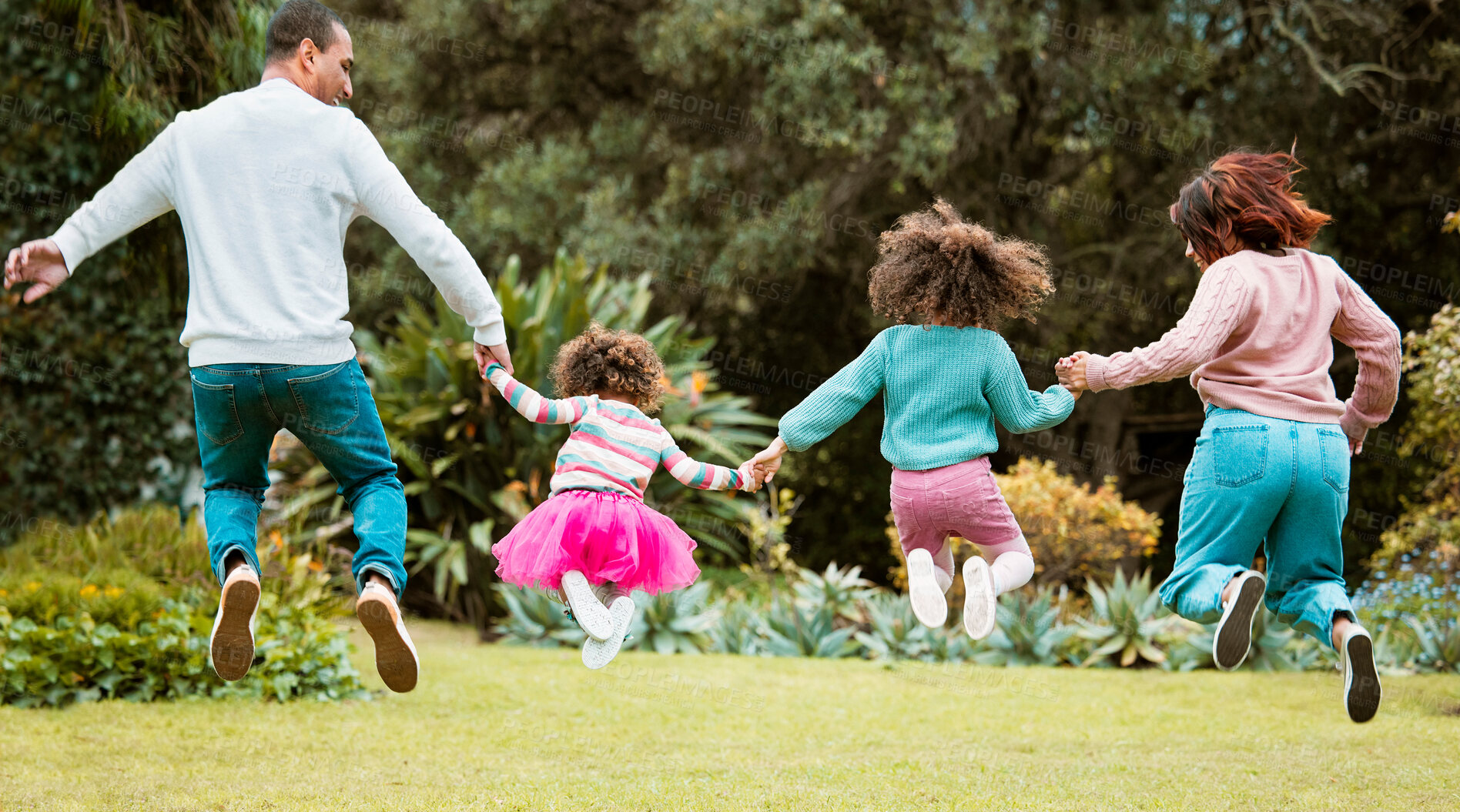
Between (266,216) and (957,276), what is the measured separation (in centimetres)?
201

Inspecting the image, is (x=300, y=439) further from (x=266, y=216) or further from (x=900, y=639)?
(x=900, y=639)

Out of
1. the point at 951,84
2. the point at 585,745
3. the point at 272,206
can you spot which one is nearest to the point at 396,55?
the point at 951,84

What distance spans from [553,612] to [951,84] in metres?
5.21

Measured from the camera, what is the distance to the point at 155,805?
4.23 metres

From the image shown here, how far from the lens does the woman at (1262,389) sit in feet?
11.4

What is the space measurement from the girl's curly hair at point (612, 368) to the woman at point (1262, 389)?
136 centimetres

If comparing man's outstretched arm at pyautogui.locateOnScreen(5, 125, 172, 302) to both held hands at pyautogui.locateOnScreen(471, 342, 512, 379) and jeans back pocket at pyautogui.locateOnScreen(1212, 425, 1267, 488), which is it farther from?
jeans back pocket at pyautogui.locateOnScreen(1212, 425, 1267, 488)

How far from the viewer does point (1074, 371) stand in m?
3.76

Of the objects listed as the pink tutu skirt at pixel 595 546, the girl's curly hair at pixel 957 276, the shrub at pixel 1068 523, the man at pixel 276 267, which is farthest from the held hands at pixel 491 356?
the shrub at pixel 1068 523

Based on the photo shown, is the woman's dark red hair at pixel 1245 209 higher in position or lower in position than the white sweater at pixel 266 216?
higher

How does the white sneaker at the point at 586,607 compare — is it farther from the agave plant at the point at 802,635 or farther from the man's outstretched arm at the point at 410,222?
the agave plant at the point at 802,635

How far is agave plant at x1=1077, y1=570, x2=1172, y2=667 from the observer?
764 cm

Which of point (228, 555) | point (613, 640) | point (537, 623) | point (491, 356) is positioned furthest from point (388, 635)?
point (537, 623)

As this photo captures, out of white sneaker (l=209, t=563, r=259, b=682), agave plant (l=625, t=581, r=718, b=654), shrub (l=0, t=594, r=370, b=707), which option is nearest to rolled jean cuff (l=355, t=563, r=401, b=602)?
white sneaker (l=209, t=563, r=259, b=682)
